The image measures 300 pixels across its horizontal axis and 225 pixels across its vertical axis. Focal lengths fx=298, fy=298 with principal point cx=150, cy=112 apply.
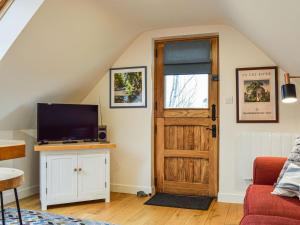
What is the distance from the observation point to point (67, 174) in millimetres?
3430

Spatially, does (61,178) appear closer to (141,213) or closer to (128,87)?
(141,213)

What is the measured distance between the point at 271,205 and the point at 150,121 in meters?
2.21

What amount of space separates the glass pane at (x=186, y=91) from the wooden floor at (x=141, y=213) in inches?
50.6

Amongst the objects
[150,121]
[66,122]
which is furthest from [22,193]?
[150,121]

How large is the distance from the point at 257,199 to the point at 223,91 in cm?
183

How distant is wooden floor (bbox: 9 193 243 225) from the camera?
9.77 ft

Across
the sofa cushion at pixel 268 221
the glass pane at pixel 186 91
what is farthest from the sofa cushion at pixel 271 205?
the glass pane at pixel 186 91

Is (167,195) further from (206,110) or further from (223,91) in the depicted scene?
(223,91)

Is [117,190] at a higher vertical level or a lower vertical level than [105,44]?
lower

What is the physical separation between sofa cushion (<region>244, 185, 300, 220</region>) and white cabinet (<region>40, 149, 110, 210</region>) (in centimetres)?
193

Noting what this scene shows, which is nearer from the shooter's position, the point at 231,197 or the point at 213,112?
the point at 231,197

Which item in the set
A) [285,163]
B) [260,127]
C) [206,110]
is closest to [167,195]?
[206,110]

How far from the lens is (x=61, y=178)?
3.41 meters

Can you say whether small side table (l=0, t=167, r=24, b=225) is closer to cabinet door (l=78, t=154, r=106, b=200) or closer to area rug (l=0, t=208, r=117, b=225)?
area rug (l=0, t=208, r=117, b=225)
